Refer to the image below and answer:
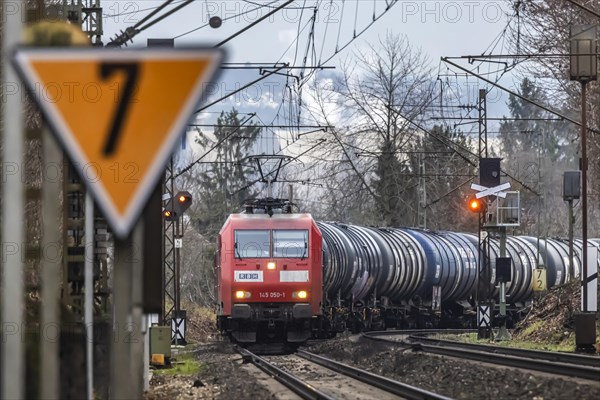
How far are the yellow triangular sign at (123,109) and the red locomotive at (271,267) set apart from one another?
21.5 metres

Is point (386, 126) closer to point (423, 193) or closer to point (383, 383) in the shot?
point (423, 193)

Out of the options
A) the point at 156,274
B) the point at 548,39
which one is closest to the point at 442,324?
the point at 548,39

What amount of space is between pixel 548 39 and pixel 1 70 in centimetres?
2507

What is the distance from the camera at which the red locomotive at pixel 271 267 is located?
2647 cm

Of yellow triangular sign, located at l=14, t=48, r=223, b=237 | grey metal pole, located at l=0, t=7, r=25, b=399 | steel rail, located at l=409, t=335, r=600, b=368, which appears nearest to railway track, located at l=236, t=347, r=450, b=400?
steel rail, located at l=409, t=335, r=600, b=368

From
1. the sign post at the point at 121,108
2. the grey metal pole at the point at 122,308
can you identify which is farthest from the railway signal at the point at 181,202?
the sign post at the point at 121,108

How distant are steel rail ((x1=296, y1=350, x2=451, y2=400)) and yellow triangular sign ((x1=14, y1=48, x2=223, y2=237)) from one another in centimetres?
→ 846

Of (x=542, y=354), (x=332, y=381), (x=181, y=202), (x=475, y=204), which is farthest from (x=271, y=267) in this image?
(x=332, y=381)

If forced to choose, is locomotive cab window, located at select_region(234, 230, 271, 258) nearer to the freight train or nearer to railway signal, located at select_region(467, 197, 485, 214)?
the freight train

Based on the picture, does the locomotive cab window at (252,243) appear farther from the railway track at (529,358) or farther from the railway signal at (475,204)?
the railway signal at (475,204)

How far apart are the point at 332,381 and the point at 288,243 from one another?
836 centimetres

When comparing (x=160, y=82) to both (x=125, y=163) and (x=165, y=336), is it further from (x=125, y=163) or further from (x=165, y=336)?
(x=165, y=336)

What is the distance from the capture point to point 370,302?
1374 inches

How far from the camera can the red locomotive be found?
1042 inches
